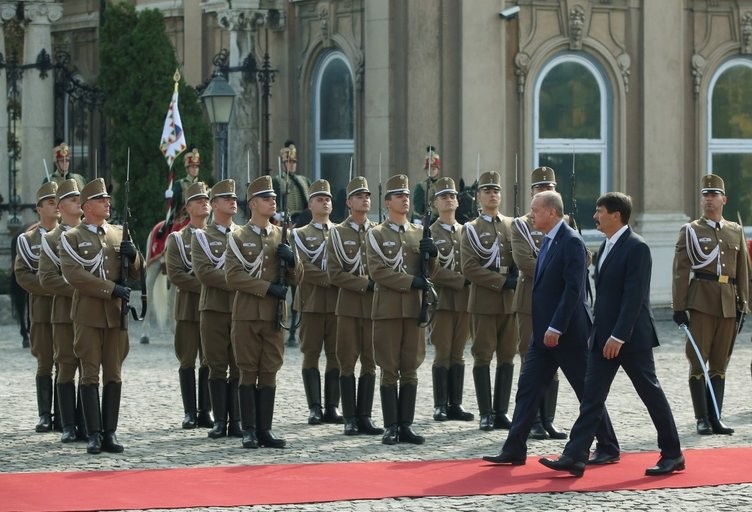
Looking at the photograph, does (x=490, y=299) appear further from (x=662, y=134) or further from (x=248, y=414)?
(x=662, y=134)

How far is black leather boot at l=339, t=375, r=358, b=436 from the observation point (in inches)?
555

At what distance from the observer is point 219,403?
14.0m

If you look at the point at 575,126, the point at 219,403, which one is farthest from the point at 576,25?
the point at 219,403

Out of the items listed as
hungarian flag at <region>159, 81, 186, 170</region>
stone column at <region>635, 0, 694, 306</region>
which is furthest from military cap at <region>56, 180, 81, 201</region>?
stone column at <region>635, 0, 694, 306</region>

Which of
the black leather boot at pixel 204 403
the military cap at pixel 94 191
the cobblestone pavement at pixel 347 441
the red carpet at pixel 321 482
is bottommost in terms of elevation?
the red carpet at pixel 321 482

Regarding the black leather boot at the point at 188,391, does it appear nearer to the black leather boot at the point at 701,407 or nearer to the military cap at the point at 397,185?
the military cap at the point at 397,185

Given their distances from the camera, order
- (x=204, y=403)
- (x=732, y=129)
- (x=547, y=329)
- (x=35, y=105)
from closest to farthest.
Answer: (x=547, y=329)
(x=204, y=403)
(x=732, y=129)
(x=35, y=105)

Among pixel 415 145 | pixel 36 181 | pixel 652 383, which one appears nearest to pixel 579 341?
pixel 652 383

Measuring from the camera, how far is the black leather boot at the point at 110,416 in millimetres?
13008

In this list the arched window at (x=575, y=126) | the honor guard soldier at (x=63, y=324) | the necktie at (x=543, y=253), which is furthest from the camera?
the arched window at (x=575, y=126)

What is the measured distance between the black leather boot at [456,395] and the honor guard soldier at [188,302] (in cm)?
189

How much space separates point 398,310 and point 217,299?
55.8 inches

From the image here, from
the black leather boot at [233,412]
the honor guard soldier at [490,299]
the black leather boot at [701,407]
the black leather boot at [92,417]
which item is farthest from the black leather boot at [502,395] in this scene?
the black leather boot at [92,417]

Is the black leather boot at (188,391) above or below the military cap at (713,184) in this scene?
below
